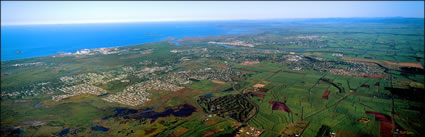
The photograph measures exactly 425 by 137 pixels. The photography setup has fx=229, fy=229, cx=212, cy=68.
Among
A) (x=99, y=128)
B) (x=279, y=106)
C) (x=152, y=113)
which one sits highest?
(x=279, y=106)

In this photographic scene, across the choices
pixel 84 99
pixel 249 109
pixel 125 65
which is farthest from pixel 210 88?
pixel 125 65

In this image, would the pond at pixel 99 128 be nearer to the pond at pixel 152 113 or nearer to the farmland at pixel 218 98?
the farmland at pixel 218 98

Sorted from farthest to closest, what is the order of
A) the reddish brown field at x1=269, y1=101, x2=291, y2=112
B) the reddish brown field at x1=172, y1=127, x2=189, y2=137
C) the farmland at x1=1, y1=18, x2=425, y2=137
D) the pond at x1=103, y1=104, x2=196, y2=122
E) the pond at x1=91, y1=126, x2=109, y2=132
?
the reddish brown field at x1=269, y1=101, x2=291, y2=112 < the pond at x1=103, y1=104, x2=196, y2=122 < the pond at x1=91, y1=126, x2=109, y2=132 < the farmland at x1=1, y1=18, x2=425, y2=137 < the reddish brown field at x1=172, y1=127, x2=189, y2=137

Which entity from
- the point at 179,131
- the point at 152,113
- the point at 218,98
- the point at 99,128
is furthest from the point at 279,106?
the point at 99,128

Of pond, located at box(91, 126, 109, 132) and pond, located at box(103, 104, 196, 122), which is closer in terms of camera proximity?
pond, located at box(91, 126, 109, 132)

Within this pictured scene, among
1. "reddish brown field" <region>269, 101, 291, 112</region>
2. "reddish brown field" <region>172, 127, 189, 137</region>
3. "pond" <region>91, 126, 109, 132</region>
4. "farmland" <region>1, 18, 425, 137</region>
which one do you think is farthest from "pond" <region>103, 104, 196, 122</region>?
"reddish brown field" <region>269, 101, 291, 112</region>

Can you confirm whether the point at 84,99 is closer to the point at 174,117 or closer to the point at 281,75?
the point at 174,117

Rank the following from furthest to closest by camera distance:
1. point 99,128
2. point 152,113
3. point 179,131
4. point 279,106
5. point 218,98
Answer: point 218,98, point 279,106, point 152,113, point 99,128, point 179,131

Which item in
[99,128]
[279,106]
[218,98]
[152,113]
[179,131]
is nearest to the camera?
[179,131]

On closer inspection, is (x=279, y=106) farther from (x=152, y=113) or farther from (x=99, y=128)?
(x=99, y=128)

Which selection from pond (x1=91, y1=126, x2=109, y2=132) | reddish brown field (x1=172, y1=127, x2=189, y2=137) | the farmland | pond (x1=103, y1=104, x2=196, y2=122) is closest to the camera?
reddish brown field (x1=172, y1=127, x2=189, y2=137)

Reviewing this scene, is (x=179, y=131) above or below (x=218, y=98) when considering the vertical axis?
below

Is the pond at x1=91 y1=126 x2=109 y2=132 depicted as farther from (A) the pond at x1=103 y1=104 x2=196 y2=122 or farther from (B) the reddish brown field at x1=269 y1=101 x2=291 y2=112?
(B) the reddish brown field at x1=269 y1=101 x2=291 y2=112
